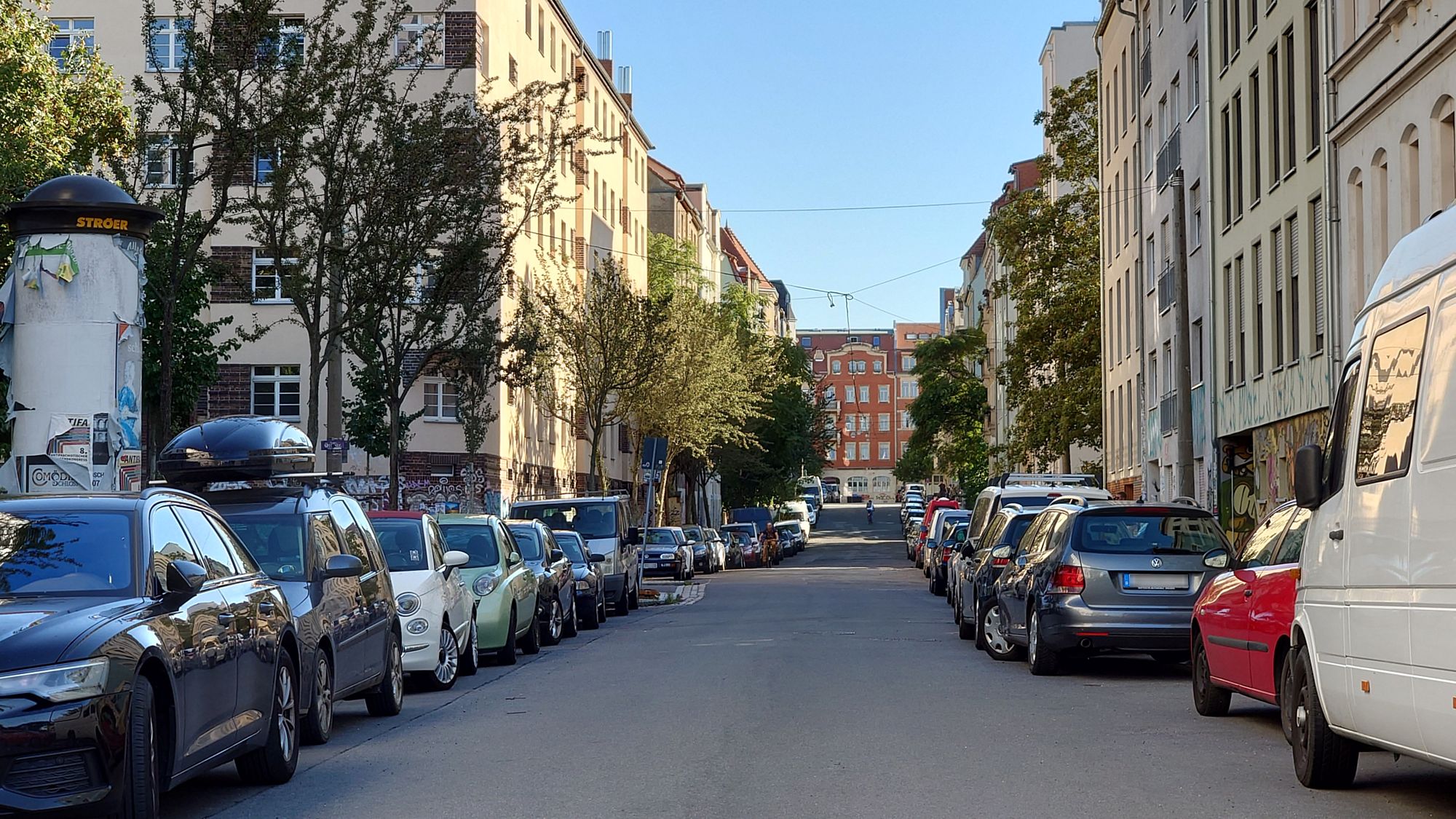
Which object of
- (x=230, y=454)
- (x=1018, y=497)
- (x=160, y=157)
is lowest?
(x=1018, y=497)

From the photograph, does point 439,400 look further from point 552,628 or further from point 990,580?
point 990,580

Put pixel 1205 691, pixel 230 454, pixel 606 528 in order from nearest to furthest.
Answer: pixel 1205 691 → pixel 230 454 → pixel 606 528

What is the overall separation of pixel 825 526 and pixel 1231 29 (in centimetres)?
8749

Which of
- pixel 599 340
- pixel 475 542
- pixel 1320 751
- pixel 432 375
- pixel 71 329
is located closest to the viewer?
pixel 1320 751

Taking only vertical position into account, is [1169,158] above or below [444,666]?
above

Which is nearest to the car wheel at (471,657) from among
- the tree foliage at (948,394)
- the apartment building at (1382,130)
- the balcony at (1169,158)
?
the apartment building at (1382,130)

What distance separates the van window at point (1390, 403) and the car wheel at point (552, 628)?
14.2 m

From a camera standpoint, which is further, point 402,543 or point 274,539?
point 402,543

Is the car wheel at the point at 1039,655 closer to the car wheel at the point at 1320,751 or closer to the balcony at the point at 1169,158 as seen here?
the car wheel at the point at 1320,751

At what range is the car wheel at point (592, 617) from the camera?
25.8 metres

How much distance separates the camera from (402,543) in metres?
16.4

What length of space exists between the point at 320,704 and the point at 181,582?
352cm

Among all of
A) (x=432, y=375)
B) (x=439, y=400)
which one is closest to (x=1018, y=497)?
(x=432, y=375)

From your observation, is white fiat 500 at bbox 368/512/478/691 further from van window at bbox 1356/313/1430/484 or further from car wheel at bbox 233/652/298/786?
van window at bbox 1356/313/1430/484
